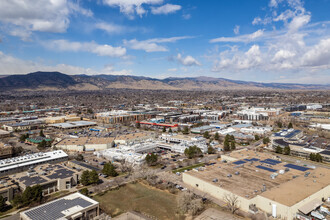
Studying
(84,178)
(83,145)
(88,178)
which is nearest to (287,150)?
(88,178)

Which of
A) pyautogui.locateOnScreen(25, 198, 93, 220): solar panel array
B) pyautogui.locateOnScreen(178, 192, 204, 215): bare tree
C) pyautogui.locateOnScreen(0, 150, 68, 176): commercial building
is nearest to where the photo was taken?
pyautogui.locateOnScreen(25, 198, 93, 220): solar panel array

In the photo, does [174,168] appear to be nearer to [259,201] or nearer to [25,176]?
[259,201]

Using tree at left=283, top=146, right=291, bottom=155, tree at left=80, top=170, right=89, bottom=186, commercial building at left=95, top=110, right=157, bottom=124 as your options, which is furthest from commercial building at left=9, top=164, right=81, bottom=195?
commercial building at left=95, top=110, right=157, bottom=124

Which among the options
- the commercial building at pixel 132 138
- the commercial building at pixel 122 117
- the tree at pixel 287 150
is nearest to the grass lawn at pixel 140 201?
the commercial building at pixel 132 138

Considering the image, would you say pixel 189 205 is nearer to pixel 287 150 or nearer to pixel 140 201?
pixel 140 201

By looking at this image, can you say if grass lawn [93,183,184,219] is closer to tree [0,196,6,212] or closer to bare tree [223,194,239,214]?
bare tree [223,194,239,214]

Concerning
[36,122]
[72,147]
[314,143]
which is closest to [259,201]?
[314,143]

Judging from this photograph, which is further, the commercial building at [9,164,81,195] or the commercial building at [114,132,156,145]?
the commercial building at [114,132,156,145]

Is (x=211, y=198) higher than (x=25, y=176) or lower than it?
lower
